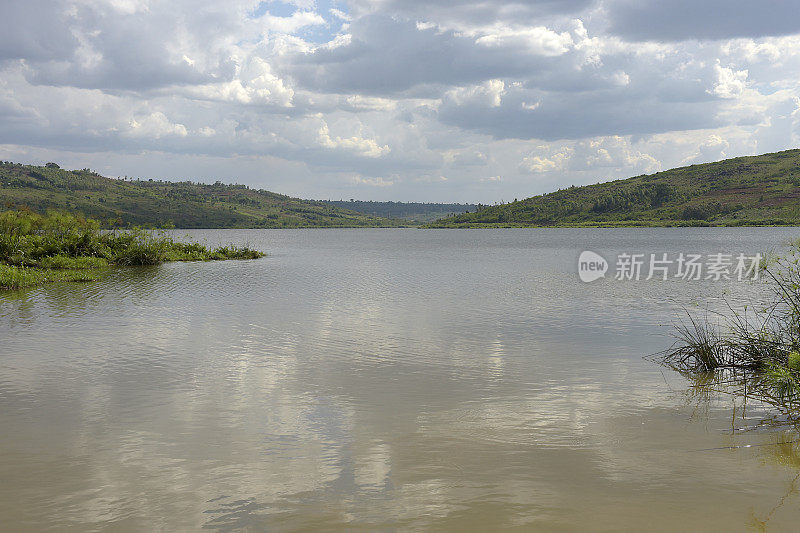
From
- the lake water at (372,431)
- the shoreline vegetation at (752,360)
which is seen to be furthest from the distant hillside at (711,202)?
the lake water at (372,431)

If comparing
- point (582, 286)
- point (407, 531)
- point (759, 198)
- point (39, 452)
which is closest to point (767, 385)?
point (407, 531)

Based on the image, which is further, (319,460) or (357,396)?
(357,396)

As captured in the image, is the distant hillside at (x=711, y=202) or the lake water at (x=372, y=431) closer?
the lake water at (x=372, y=431)

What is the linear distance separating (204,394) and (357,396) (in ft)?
10.4

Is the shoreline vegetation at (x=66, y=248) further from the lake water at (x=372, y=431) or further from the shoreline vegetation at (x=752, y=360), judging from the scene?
the shoreline vegetation at (x=752, y=360)

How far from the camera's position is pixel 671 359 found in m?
15.1

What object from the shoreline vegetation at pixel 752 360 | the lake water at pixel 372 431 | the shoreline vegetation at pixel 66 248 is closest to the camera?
the lake water at pixel 372 431

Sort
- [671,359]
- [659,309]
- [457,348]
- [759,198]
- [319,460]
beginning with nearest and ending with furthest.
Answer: [319,460] → [671,359] → [457,348] → [659,309] → [759,198]

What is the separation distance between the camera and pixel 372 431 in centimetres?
1033

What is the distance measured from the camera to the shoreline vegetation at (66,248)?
35531 millimetres

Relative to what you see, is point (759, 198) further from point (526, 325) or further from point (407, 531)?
point (407, 531)

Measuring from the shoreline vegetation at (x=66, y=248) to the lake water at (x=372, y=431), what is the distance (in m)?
16.0

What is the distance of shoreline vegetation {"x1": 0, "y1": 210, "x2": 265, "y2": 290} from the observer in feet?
117

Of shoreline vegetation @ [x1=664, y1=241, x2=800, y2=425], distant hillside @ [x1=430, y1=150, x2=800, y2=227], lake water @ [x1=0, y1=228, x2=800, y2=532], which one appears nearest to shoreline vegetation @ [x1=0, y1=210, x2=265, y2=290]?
lake water @ [x1=0, y1=228, x2=800, y2=532]
